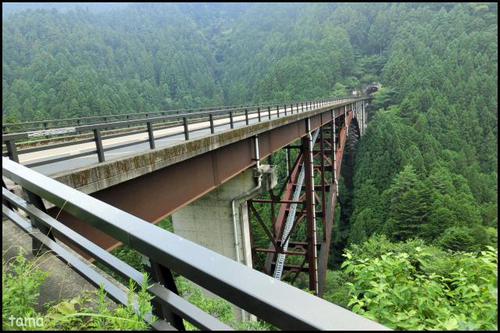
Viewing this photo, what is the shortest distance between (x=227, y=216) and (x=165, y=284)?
37.2 feet

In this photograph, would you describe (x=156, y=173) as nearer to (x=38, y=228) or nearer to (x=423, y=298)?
(x=38, y=228)

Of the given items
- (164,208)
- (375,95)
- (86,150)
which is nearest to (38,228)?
(164,208)

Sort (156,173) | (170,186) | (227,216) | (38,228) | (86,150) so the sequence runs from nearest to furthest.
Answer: (38,228) → (156,173) → (170,186) → (86,150) → (227,216)

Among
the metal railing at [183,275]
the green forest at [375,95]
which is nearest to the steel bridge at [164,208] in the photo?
the metal railing at [183,275]

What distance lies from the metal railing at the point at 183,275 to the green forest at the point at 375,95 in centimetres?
122

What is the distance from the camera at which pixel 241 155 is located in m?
10.2

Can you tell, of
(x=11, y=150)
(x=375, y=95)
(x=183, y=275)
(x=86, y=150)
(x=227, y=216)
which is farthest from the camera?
(x=375, y=95)

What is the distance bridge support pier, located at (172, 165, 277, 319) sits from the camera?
1227 cm

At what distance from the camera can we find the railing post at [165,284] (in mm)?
1636

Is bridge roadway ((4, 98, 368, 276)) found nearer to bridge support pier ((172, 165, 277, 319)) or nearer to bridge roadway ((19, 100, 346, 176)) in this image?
bridge roadway ((19, 100, 346, 176))

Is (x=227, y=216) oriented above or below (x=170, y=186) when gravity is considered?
below

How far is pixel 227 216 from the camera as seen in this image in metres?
12.9

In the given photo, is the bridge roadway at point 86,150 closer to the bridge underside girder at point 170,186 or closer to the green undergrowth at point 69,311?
the bridge underside girder at point 170,186

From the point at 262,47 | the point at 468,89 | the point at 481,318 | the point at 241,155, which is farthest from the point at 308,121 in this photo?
the point at 262,47
